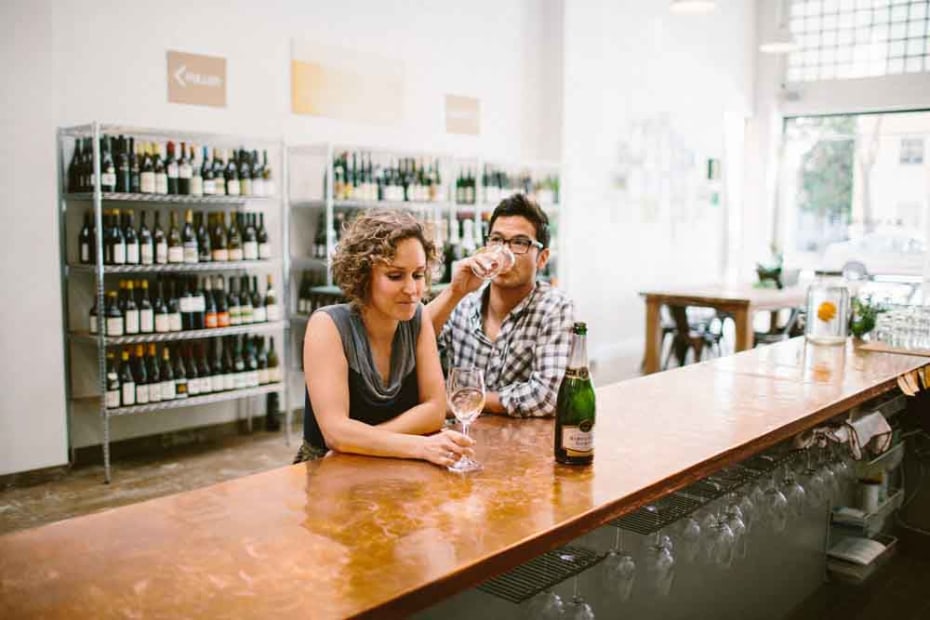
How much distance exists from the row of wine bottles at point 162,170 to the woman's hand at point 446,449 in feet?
11.5

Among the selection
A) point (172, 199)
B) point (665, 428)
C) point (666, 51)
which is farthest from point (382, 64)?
point (665, 428)

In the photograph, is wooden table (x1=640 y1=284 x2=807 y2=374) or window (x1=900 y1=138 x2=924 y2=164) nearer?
wooden table (x1=640 y1=284 x2=807 y2=374)

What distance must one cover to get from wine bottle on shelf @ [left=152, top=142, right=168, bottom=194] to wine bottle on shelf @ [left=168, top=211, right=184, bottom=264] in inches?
10.2

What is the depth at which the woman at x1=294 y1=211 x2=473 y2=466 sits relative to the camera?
2.15m

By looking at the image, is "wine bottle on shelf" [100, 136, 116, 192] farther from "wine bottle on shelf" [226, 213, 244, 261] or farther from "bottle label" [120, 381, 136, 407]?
"bottle label" [120, 381, 136, 407]

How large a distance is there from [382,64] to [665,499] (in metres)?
5.02

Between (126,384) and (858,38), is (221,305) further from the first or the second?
(858,38)

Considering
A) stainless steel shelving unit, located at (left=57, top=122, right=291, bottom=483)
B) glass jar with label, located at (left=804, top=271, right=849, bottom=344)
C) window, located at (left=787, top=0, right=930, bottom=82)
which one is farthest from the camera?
window, located at (left=787, top=0, right=930, bottom=82)

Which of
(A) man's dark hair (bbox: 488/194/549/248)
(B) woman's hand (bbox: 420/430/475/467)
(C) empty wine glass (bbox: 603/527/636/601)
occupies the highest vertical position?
(A) man's dark hair (bbox: 488/194/549/248)

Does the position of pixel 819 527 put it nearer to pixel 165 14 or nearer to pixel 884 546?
pixel 884 546

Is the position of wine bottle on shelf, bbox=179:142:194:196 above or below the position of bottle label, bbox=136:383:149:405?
above

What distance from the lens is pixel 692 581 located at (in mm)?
2521

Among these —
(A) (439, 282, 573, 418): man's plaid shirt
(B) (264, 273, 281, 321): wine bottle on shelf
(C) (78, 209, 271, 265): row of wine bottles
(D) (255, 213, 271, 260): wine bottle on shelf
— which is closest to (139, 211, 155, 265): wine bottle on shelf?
(C) (78, 209, 271, 265): row of wine bottles

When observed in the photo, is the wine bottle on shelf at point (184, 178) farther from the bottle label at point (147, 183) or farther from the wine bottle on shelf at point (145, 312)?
the wine bottle on shelf at point (145, 312)
